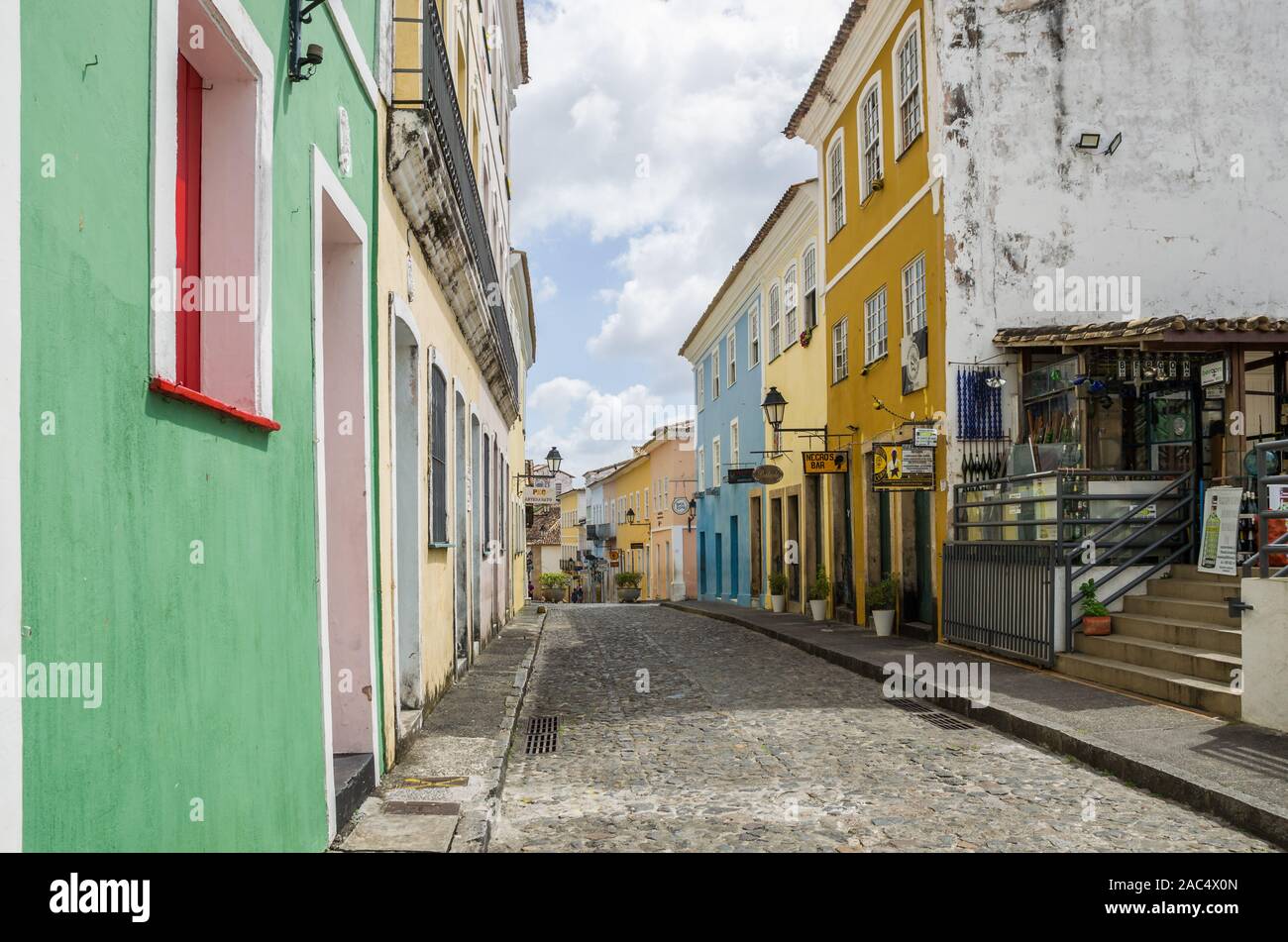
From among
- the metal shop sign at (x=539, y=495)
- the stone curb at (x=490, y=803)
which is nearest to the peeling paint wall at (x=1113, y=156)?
the stone curb at (x=490, y=803)

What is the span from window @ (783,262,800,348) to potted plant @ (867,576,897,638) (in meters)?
8.05

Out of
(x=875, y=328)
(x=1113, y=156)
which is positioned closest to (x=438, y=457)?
(x=1113, y=156)

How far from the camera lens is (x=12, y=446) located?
2.12m

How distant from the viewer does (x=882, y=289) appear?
16703 mm

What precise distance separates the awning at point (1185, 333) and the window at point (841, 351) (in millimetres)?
6694

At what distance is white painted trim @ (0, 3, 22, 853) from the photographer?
207 cm

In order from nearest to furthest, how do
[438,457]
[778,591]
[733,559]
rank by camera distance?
1. [438,457]
2. [778,591]
3. [733,559]

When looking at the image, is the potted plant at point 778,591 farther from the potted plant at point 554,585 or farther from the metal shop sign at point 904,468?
the potted plant at point 554,585

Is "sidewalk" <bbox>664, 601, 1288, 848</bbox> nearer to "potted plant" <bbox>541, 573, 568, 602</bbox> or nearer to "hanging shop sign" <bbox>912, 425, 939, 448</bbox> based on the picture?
"hanging shop sign" <bbox>912, 425, 939, 448</bbox>

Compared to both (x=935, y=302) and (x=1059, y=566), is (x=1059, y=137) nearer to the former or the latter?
(x=935, y=302)

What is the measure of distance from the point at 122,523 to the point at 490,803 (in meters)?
3.63

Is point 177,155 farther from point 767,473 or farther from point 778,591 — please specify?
point 778,591
